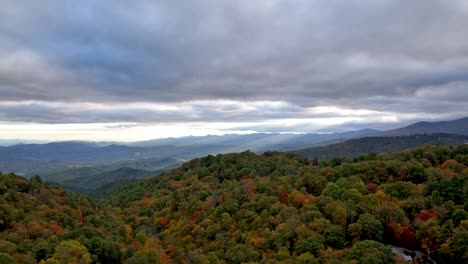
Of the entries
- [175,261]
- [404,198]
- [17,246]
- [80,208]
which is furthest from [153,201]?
[404,198]

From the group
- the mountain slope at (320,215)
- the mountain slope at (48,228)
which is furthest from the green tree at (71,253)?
the mountain slope at (320,215)

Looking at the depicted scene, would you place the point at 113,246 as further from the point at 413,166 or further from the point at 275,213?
the point at 413,166

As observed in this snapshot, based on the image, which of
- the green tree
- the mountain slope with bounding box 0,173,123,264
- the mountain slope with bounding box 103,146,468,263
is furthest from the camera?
the mountain slope with bounding box 103,146,468,263

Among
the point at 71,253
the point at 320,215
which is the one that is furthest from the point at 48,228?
the point at 320,215

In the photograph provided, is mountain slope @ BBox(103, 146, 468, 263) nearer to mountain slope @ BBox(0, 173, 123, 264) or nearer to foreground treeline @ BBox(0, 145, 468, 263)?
foreground treeline @ BBox(0, 145, 468, 263)

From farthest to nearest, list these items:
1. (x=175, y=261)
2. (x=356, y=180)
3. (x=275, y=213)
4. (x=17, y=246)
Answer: (x=356, y=180)
(x=275, y=213)
(x=175, y=261)
(x=17, y=246)

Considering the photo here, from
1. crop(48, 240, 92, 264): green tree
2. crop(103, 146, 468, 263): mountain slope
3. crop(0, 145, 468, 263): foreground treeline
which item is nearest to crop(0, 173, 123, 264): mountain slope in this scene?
crop(48, 240, 92, 264): green tree

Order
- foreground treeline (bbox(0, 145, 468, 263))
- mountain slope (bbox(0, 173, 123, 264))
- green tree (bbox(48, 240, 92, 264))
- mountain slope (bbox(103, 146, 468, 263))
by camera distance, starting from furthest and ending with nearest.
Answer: mountain slope (bbox(103, 146, 468, 263))
foreground treeline (bbox(0, 145, 468, 263))
mountain slope (bbox(0, 173, 123, 264))
green tree (bbox(48, 240, 92, 264))

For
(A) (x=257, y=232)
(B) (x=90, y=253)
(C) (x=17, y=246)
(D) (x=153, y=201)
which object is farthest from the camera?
(D) (x=153, y=201)
